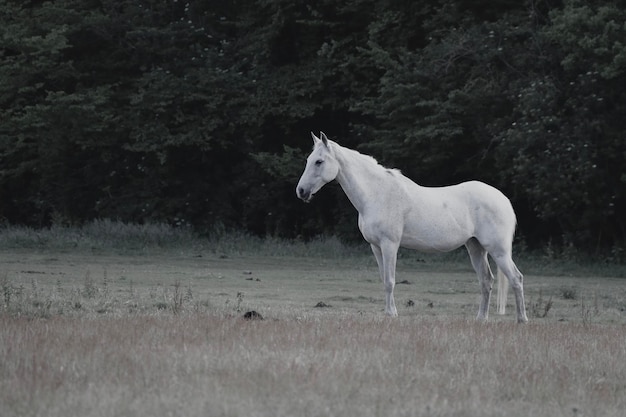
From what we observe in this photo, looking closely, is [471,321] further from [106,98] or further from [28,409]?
[106,98]

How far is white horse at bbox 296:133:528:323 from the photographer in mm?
16438

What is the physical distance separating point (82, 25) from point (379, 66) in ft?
41.0

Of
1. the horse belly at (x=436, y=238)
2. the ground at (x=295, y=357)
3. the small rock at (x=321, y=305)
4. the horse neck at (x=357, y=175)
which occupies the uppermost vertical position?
the horse neck at (x=357, y=175)

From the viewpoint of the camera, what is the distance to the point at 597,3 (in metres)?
31.5

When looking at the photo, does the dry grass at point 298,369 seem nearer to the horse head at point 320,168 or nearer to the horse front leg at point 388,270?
the horse front leg at point 388,270

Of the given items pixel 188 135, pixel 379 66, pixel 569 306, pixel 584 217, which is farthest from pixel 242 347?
pixel 188 135

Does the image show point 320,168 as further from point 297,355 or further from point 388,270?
point 297,355

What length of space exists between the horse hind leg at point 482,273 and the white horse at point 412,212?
15 mm

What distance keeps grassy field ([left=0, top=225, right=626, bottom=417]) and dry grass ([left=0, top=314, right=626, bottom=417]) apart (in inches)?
0.8

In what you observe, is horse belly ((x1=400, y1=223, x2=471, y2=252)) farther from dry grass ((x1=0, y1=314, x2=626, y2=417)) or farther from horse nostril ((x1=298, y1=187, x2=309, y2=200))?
dry grass ((x1=0, y1=314, x2=626, y2=417))

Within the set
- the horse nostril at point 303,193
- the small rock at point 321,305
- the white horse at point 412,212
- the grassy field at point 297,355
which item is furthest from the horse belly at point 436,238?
the small rock at point 321,305

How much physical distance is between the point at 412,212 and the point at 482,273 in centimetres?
146

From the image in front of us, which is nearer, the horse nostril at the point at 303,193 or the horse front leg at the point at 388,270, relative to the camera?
the horse front leg at the point at 388,270

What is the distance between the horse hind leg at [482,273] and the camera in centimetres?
1641
